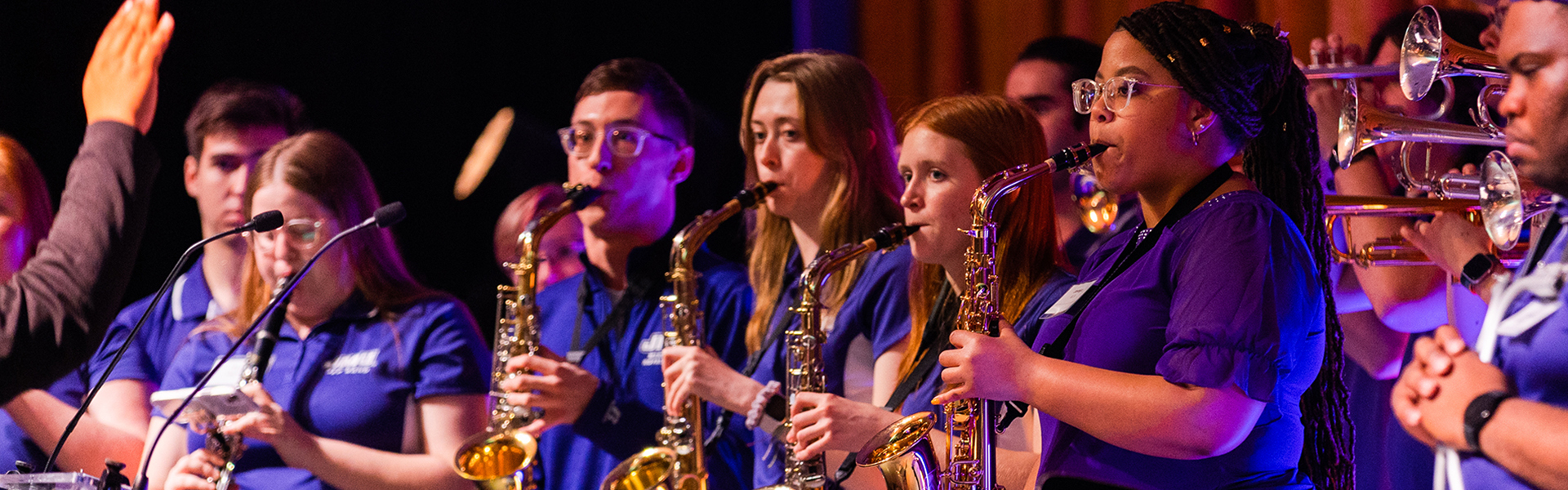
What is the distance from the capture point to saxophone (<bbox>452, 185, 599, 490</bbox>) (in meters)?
3.05

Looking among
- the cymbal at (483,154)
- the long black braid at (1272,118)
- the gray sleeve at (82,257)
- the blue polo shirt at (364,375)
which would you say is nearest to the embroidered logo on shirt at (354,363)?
the blue polo shirt at (364,375)

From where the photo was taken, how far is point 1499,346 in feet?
4.41

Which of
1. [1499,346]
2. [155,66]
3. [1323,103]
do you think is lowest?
[1499,346]

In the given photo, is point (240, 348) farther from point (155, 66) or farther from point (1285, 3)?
point (1285, 3)

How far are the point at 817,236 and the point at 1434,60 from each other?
145 cm

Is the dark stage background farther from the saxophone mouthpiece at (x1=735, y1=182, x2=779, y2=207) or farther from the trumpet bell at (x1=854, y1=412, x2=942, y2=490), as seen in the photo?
the trumpet bell at (x1=854, y1=412, x2=942, y2=490)

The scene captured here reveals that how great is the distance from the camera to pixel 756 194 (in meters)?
3.09

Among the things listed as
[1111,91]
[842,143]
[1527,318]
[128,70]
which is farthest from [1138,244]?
[128,70]

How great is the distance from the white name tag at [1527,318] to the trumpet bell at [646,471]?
203 centimetres

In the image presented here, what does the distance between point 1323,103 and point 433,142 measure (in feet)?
11.5

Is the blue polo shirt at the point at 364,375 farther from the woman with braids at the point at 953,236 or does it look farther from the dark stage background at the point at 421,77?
the dark stage background at the point at 421,77

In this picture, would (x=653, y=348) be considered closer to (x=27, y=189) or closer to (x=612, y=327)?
(x=612, y=327)

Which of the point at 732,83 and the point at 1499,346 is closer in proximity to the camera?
the point at 1499,346

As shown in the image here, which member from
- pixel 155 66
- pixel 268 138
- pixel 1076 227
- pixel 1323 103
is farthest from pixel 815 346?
pixel 268 138
